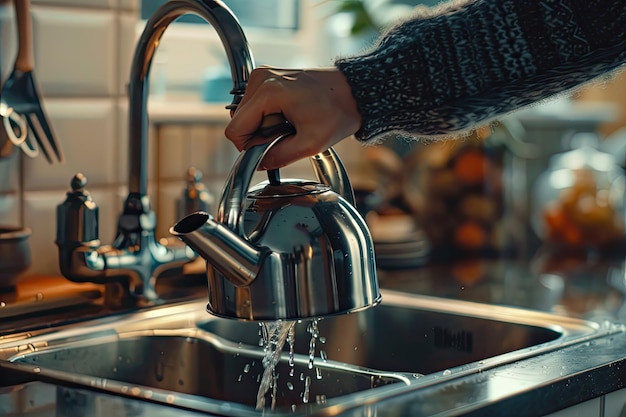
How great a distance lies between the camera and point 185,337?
4.22 feet

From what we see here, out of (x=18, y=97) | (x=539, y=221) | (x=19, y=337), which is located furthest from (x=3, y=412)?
(x=539, y=221)

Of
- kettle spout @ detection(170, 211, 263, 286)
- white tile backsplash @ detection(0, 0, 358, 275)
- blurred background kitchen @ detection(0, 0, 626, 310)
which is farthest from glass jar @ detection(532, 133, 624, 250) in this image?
kettle spout @ detection(170, 211, 263, 286)

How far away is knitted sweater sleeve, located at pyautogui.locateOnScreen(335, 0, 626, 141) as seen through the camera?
954 mm

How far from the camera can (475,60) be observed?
969 mm

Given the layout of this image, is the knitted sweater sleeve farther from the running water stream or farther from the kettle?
the running water stream

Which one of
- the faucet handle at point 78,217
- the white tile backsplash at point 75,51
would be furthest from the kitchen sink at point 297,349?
the white tile backsplash at point 75,51

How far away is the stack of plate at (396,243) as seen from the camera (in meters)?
1.81

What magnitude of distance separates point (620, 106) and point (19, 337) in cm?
226

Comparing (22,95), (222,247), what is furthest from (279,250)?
(22,95)

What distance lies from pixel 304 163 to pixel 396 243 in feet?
0.73

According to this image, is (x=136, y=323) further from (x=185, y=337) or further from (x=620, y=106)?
(x=620, y=106)

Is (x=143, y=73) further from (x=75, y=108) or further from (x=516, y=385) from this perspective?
(x=516, y=385)

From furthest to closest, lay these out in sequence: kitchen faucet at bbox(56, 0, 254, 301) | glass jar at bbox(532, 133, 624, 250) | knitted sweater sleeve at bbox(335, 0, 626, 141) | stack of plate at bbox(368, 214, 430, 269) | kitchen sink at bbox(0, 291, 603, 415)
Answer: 1. glass jar at bbox(532, 133, 624, 250)
2. stack of plate at bbox(368, 214, 430, 269)
3. kitchen faucet at bbox(56, 0, 254, 301)
4. kitchen sink at bbox(0, 291, 603, 415)
5. knitted sweater sleeve at bbox(335, 0, 626, 141)

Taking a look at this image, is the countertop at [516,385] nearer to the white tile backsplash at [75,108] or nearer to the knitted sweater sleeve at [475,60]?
the knitted sweater sleeve at [475,60]
